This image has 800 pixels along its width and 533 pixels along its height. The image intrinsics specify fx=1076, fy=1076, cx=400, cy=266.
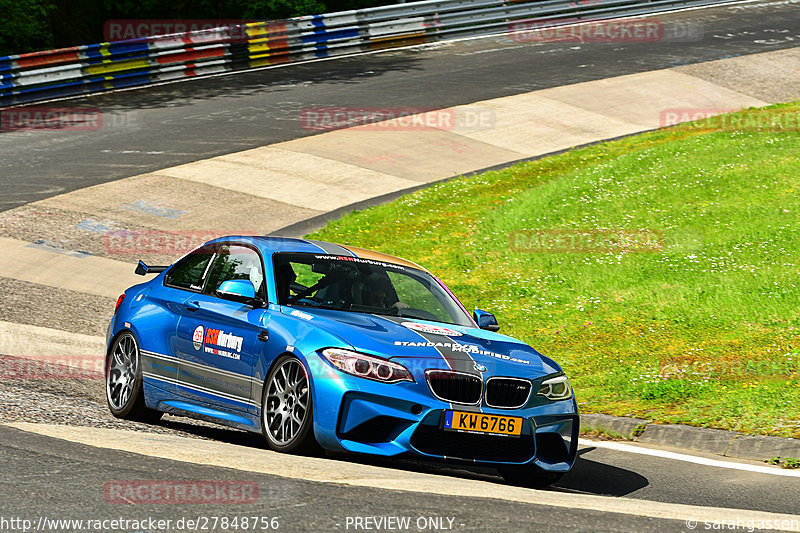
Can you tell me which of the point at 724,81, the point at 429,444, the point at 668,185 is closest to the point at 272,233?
the point at 668,185

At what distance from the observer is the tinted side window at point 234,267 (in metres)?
8.48

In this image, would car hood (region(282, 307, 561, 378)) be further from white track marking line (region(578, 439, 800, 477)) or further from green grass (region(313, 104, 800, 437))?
green grass (region(313, 104, 800, 437))

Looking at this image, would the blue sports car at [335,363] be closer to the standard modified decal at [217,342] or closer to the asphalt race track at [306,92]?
the standard modified decal at [217,342]

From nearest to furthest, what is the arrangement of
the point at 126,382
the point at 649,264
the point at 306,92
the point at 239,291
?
1. the point at 239,291
2. the point at 126,382
3. the point at 649,264
4. the point at 306,92

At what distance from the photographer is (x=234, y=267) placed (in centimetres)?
872

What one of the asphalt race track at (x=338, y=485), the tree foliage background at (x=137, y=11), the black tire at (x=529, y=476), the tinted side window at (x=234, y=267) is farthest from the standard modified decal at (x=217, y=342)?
the tree foliage background at (x=137, y=11)

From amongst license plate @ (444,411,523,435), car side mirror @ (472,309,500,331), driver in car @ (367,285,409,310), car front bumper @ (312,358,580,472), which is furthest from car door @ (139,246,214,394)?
license plate @ (444,411,523,435)

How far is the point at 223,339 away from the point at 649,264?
24.6 feet

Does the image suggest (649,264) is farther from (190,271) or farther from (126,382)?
(126,382)

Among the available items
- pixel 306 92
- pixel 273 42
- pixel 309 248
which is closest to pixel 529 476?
pixel 309 248

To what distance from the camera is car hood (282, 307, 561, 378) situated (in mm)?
7172

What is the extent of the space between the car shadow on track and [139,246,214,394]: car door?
1.70ft

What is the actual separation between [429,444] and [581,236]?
29.0 feet

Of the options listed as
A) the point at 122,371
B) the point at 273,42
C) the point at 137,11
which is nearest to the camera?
the point at 122,371
